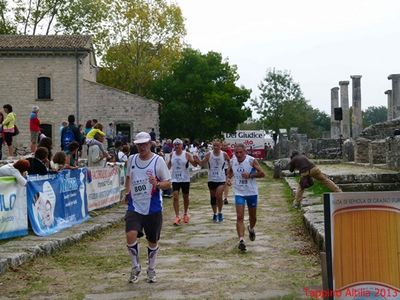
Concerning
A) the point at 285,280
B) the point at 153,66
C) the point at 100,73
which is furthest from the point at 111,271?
the point at 100,73

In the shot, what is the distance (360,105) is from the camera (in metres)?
41.2

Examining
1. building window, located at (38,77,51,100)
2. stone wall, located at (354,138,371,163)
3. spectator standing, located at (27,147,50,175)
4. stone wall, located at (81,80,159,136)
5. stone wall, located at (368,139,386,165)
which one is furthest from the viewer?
building window, located at (38,77,51,100)

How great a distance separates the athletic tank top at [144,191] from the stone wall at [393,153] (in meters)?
12.9

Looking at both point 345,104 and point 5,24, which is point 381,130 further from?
point 5,24

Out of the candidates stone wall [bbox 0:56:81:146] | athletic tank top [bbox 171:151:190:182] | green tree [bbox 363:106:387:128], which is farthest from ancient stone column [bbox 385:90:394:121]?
green tree [bbox 363:106:387:128]

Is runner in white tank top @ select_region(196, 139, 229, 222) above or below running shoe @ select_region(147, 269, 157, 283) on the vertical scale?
above

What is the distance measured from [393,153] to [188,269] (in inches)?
512

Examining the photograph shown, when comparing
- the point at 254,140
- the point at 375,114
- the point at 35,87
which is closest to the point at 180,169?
the point at 35,87

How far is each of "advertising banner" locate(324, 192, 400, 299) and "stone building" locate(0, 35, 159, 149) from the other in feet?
120

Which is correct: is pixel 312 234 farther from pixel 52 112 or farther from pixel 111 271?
pixel 52 112

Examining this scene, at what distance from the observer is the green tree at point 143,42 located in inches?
1909

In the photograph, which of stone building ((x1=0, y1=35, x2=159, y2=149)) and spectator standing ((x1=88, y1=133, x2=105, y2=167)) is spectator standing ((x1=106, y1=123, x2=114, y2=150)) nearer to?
stone building ((x1=0, y1=35, x2=159, y2=149))

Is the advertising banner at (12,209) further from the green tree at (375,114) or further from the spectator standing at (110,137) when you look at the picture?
the green tree at (375,114)

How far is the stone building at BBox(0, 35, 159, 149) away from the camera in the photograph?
41.0m
